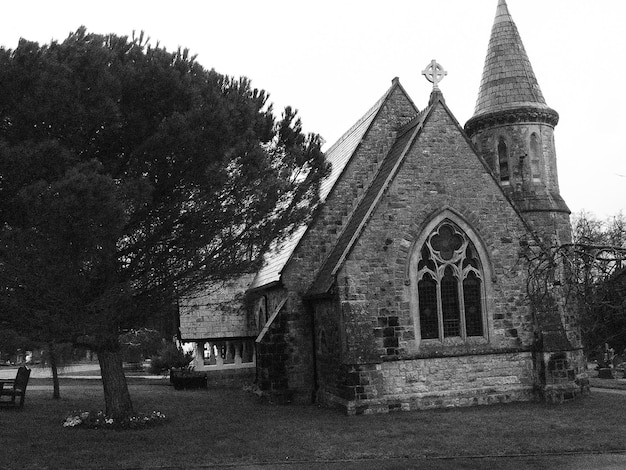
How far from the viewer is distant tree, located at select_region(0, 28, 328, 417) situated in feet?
37.6

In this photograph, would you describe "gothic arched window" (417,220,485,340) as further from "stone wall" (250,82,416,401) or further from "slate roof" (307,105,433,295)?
"stone wall" (250,82,416,401)

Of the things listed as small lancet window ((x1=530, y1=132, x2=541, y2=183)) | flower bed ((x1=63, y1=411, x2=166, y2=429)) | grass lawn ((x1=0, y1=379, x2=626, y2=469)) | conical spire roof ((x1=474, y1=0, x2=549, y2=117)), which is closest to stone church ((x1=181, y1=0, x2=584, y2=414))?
grass lawn ((x1=0, y1=379, x2=626, y2=469))

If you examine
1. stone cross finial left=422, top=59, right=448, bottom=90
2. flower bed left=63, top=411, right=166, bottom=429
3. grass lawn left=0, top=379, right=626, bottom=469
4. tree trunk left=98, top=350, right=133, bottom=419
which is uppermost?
stone cross finial left=422, top=59, right=448, bottom=90

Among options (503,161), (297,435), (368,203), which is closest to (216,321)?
(368,203)

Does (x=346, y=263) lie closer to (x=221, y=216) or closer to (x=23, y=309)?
(x=221, y=216)

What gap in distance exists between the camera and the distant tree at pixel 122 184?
37.6ft

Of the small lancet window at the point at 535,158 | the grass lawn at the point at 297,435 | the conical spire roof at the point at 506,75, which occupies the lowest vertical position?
the grass lawn at the point at 297,435

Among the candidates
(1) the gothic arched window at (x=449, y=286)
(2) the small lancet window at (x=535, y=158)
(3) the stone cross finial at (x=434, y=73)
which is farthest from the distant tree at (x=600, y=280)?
(2) the small lancet window at (x=535, y=158)

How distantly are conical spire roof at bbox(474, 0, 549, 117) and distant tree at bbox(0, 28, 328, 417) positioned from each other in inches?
410

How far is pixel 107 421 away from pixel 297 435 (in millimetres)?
4144

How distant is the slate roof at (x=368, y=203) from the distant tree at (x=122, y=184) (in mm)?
2314

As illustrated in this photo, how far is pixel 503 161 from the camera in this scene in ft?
75.1

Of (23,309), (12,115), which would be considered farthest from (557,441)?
(12,115)

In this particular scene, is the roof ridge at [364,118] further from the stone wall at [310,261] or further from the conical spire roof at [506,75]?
the conical spire roof at [506,75]
